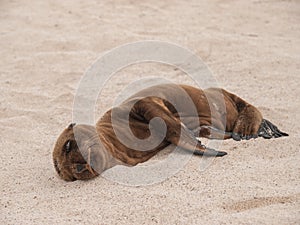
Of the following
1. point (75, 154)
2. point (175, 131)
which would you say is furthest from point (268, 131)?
point (75, 154)

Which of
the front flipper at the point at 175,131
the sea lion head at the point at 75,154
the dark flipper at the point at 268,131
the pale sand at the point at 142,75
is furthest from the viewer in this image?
the dark flipper at the point at 268,131

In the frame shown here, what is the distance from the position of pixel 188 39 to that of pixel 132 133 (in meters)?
2.35

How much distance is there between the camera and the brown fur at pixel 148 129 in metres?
3.44

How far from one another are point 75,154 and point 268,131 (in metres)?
1.38

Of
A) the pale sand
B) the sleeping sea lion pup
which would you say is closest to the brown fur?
the sleeping sea lion pup

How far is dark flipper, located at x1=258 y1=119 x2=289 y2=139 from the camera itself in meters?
3.95

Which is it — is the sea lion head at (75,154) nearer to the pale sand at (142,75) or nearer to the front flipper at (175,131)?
the pale sand at (142,75)

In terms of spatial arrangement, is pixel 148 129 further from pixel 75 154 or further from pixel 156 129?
pixel 75 154

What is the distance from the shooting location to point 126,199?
3250 mm

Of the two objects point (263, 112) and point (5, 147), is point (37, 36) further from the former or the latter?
point (263, 112)

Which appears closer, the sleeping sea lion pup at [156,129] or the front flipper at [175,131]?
the sleeping sea lion pup at [156,129]

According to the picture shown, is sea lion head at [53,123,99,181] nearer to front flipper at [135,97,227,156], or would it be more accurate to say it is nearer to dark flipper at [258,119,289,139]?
front flipper at [135,97,227,156]

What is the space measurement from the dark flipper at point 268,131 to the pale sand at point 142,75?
78 mm

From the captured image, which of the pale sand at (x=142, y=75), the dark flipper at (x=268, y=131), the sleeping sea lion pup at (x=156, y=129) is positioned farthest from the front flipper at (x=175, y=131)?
the dark flipper at (x=268, y=131)
